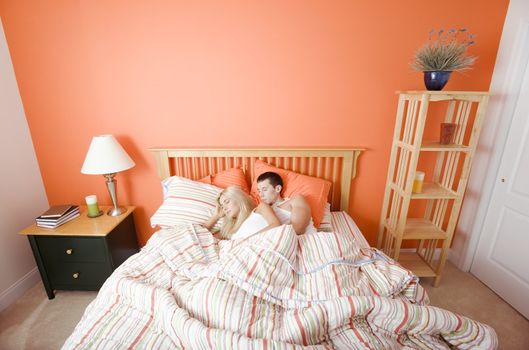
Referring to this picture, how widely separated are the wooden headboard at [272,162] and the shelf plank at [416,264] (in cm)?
68

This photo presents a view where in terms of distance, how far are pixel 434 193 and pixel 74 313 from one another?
2.78 metres

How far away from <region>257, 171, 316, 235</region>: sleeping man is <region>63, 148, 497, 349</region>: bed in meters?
0.24

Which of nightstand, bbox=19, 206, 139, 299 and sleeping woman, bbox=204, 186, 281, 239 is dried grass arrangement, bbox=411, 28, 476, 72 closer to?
sleeping woman, bbox=204, 186, 281, 239

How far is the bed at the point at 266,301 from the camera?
1.01 m

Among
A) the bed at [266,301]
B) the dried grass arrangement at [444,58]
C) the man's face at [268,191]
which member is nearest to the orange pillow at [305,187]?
the man's face at [268,191]

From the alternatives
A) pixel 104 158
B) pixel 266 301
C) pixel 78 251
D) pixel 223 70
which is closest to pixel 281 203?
pixel 266 301

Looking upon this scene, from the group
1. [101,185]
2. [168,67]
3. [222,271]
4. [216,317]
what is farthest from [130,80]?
[216,317]

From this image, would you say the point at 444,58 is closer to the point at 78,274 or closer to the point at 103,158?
the point at 103,158

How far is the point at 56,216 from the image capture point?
1.92m

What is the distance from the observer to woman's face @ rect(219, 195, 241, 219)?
72.2 inches

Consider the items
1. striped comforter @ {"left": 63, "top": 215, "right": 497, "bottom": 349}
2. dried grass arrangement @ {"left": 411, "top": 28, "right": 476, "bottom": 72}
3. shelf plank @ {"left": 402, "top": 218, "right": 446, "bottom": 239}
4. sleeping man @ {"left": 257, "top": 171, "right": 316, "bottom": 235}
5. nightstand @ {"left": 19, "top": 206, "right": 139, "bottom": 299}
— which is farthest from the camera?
shelf plank @ {"left": 402, "top": 218, "right": 446, "bottom": 239}

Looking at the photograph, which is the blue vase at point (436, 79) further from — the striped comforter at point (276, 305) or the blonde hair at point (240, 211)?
the blonde hair at point (240, 211)

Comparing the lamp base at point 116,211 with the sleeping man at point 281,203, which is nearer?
the sleeping man at point 281,203

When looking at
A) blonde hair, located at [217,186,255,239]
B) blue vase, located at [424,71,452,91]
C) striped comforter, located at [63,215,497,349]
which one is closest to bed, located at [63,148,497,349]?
striped comforter, located at [63,215,497,349]
